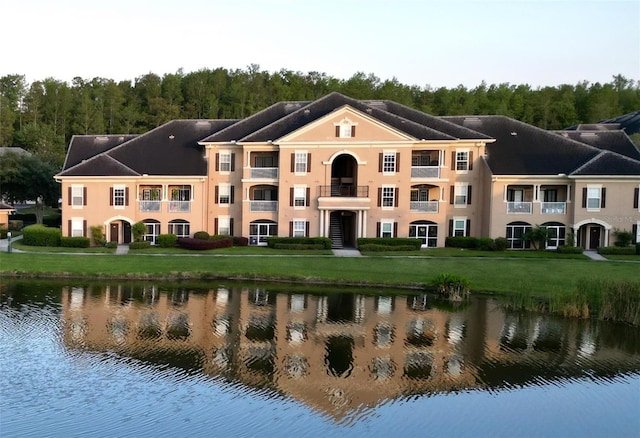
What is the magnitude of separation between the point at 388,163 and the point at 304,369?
89.8 ft

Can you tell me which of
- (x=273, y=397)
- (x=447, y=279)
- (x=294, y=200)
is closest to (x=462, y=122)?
(x=294, y=200)

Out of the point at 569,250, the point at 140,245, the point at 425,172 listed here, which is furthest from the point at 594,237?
the point at 140,245

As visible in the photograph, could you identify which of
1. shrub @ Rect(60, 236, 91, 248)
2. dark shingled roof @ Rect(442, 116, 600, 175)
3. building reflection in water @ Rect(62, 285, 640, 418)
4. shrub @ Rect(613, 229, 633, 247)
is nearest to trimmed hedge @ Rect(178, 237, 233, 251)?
Answer: shrub @ Rect(60, 236, 91, 248)

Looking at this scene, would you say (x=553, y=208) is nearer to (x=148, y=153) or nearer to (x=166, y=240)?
(x=166, y=240)

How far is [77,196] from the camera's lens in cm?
4338

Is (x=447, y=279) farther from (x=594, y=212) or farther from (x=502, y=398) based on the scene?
(x=594, y=212)

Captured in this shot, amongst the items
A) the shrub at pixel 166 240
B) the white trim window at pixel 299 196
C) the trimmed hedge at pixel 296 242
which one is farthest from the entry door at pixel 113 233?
the white trim window at pixel 299 196

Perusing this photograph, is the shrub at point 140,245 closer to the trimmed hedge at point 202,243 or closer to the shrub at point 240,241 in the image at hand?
the trimmed hedge at point 202,243

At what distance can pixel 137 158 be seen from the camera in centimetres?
4603

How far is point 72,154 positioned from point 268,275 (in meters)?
26.0

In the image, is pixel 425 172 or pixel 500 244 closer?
pixel 500 244

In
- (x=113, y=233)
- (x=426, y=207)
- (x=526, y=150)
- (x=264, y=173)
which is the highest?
(x=526, y=150)

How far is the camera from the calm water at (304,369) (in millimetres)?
14031

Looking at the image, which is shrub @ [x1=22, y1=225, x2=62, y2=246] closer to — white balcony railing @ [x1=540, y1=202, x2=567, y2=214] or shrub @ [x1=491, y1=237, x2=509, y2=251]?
shrub @ [x1=491, y1=237, x2=509, y2=251]
